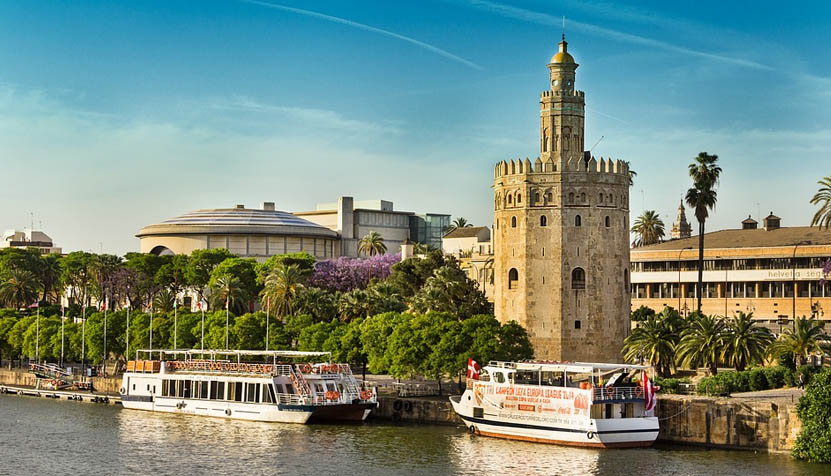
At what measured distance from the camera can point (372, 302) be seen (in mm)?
93062

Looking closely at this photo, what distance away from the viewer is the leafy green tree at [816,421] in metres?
52.0

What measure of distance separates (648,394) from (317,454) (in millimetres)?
16460

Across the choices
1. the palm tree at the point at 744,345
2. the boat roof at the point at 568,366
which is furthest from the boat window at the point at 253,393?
the palm tree at the point at 744,345

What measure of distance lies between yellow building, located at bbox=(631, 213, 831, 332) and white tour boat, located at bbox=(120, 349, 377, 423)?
143 feet

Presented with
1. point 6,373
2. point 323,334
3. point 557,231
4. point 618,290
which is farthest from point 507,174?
point 6,373

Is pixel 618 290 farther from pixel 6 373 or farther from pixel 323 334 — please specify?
pixel 6 373

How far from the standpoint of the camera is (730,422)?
56.9 metres

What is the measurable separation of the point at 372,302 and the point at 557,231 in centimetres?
1805

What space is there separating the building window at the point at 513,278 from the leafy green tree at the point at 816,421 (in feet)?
105

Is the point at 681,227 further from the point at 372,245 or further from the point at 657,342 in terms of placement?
the point at 657,342

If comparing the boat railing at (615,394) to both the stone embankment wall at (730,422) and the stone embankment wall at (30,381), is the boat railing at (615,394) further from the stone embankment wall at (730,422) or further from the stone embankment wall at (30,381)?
the stone embankment wall at (30,381)

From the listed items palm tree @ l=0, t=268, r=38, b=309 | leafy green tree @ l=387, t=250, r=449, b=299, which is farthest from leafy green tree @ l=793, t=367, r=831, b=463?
palm tree @ l=0, t=268, r=38, b=309

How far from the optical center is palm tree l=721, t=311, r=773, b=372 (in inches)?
2574

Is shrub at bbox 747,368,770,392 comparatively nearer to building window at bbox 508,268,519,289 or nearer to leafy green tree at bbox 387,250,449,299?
building window at bbox 508,268,519,289
